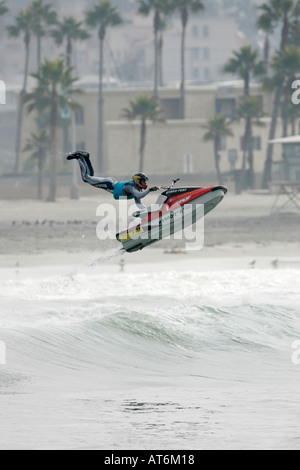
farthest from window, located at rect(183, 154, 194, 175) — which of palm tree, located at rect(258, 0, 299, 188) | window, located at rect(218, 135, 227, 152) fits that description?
palm tree, located at rect(258, 0, 299, 188)

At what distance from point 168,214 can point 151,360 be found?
5.52 meters

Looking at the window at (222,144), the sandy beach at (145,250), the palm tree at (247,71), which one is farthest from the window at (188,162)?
the sandy beach at (145,250)

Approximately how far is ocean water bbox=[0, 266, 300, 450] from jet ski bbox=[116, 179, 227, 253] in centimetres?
331

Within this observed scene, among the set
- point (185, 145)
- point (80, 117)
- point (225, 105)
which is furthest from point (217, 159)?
point (80, 117)

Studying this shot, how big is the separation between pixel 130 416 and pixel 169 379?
15.0 ft

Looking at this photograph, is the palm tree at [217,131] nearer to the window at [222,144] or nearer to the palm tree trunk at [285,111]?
the palm tree trunk at [285,111]

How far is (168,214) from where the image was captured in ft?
73.4

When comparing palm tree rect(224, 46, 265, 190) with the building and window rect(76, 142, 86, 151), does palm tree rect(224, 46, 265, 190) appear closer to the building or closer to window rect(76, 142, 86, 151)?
the building

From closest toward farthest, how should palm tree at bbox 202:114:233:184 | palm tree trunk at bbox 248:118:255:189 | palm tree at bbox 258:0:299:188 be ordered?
palm tree at bbox 202:114:233:184 → palm tree trunk at bbox 248:118:255:189 → palm tree at bbox 258:0:299:188

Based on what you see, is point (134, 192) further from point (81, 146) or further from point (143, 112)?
point (81, 146)

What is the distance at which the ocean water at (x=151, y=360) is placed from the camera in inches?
719

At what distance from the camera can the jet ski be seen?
22.2 metres

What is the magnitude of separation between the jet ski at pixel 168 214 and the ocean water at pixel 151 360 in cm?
331
